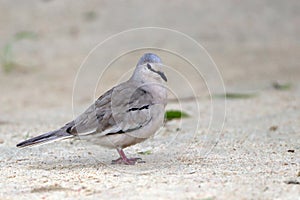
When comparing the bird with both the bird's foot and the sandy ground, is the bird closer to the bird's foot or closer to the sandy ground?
the bird's foot

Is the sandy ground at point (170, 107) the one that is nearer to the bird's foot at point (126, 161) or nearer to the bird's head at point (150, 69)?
the bird's foot at point (126, 161)

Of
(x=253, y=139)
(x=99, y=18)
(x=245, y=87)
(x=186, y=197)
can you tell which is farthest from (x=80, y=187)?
(x=99, y=18)

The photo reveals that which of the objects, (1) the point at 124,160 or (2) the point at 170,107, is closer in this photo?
(1) the point at 124,160

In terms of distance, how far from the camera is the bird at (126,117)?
5031 millimetres

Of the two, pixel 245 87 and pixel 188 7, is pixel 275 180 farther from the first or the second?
pixel 188 7

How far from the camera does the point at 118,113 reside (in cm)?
509

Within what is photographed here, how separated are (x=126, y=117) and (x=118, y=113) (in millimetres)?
71

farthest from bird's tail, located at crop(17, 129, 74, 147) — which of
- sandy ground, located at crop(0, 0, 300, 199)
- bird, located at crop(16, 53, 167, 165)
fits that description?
sandy ground, located at crop(0, 0, 300, 199)

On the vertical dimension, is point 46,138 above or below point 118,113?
below

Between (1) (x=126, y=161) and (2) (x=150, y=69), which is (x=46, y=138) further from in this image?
(2) (x=150, y=69)

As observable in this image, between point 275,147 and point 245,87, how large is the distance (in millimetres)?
4266

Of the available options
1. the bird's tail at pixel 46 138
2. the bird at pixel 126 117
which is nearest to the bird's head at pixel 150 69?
the bird at pixel 126 117

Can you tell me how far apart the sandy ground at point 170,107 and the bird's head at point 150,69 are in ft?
1.98

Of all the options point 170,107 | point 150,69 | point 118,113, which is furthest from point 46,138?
point 170,107
